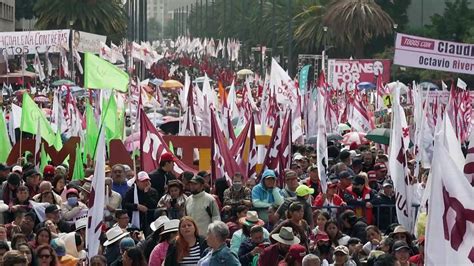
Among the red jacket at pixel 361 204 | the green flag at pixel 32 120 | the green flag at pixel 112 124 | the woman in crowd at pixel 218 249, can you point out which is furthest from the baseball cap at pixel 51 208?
the green flag at pixel 112 124

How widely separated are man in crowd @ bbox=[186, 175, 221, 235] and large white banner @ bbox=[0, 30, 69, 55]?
40.9m

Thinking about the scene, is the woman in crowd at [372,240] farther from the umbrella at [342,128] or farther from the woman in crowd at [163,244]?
the umbrella at [342,128]

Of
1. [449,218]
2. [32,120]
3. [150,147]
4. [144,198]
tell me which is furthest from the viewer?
[32,120]

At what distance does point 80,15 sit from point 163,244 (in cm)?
5943

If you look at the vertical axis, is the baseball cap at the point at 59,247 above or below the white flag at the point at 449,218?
below

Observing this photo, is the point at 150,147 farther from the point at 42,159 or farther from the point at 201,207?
the point at 201,207

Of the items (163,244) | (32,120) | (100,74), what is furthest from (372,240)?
(100,74)

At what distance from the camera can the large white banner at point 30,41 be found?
176 feet

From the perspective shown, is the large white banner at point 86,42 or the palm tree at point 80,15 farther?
the palm tree at point 80,15

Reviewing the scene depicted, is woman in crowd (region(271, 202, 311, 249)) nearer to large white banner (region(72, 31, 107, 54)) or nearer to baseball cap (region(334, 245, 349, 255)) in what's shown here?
baseball cap (region(334, 245, 349, 255))

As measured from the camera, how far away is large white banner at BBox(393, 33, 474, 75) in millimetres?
17156

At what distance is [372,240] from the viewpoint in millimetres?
12133

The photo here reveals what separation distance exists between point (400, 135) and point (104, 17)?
56.7m

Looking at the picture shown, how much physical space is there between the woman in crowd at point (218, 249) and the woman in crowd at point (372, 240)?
6.61ft
